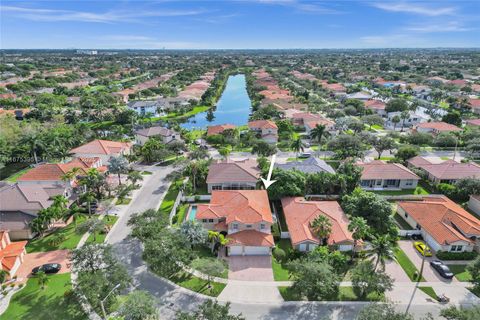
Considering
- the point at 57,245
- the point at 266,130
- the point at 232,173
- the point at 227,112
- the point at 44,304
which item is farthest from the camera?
the point at 227,112

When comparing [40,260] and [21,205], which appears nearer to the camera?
[40,260]

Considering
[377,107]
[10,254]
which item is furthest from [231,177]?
[377,107]

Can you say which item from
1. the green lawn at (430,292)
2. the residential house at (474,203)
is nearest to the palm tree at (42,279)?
the green lawn at (430,292)

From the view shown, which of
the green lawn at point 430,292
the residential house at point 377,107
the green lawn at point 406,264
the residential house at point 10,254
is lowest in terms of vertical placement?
the green lawn at point 430,292

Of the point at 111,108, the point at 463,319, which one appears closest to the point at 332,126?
the point at 463,319

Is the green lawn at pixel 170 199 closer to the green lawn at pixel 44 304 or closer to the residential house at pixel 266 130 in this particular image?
the green lawn at pixel 44 304

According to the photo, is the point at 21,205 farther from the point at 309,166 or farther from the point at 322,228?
the point at 309,166

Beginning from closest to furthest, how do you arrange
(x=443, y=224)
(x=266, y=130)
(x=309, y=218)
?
(x=443, y=224)
(x=309, y=218)
(x=266, y=130)
